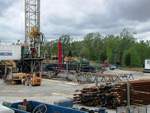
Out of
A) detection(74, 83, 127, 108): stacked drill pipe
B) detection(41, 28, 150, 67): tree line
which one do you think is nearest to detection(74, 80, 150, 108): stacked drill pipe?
detection(74, 83, 127, 108): stacked drill pipe

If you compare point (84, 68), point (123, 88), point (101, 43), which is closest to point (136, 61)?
point (84, 68)

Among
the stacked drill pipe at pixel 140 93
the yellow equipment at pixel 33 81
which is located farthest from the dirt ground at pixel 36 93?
the stacked drill pipe at pixel 140 93

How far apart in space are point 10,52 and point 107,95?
94.1ft

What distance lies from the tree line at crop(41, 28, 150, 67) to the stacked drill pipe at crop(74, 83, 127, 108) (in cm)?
3872

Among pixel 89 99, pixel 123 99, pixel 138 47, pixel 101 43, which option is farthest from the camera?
pixel 101 43

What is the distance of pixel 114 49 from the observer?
93812 millimetres

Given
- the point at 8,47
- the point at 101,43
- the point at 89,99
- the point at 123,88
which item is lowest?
the point at 89,99

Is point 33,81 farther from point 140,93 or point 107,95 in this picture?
point 140,93

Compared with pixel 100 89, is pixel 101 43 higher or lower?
higher

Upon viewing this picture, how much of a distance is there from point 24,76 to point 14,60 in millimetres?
12686

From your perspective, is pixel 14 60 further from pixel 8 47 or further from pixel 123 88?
pixel 123 88

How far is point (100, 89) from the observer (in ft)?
42.8

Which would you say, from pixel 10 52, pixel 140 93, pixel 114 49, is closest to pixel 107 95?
pixel 140 93

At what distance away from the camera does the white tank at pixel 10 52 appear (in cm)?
3653
